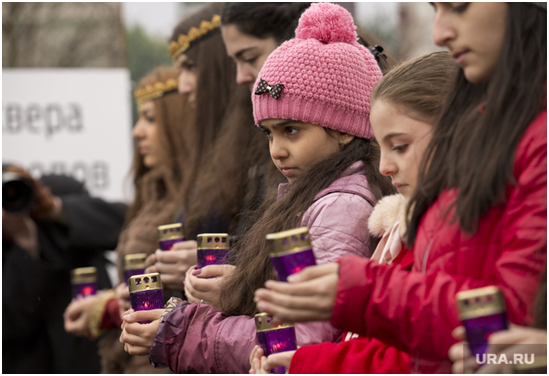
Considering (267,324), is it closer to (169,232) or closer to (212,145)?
(169,232)

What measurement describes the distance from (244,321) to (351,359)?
0.53 meters

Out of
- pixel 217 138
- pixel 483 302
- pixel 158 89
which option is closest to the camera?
pixel 483 302

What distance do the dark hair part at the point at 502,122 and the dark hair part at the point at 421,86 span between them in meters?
0.34

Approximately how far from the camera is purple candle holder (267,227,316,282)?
1623 mm

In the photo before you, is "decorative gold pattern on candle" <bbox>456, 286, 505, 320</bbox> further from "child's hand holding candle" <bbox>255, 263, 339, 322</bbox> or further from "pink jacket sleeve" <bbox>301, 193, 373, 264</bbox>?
"pink jacket sleeve" <bbox>301, 193, 373, 264</bbox>

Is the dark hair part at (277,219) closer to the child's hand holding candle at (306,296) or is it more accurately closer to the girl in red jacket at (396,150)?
the girl in red jacket at (396,150)

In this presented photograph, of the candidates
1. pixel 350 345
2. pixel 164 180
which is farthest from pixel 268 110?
pixel 164 180

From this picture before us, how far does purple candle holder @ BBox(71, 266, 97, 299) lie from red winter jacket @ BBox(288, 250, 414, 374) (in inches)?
102

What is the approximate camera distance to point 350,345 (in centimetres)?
183

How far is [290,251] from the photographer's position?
1622 millimetres

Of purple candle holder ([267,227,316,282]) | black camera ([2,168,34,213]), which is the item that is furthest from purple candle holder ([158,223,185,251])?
black camera ([2,168,34,213])

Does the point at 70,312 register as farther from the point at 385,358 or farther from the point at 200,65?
the point at 385,358

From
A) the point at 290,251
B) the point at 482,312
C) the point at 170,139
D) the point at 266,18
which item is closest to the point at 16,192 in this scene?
the point at 170,139

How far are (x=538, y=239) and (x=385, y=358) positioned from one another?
0.54m
